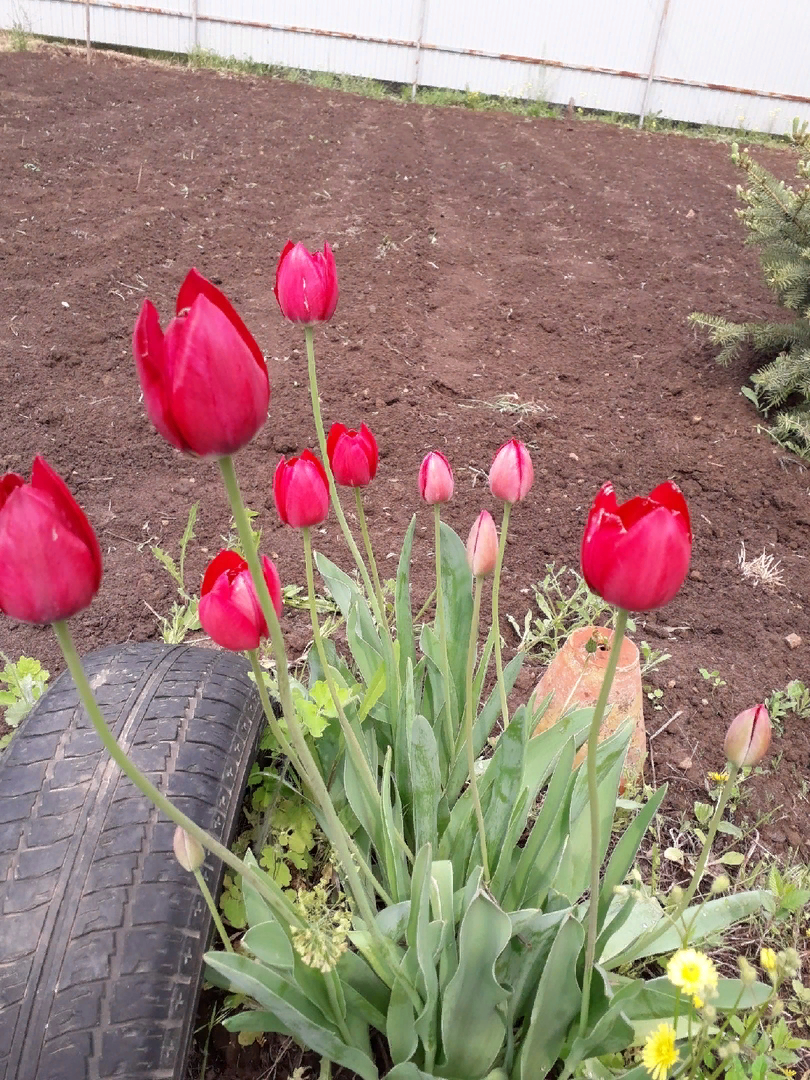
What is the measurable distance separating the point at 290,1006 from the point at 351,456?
770 mm

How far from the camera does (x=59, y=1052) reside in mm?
997

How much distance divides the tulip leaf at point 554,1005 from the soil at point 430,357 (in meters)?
0.50

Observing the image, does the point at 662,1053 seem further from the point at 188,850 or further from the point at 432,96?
the point at 432,96

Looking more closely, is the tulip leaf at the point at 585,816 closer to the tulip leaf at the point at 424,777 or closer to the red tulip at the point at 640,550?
the tulip leaf at the point at 424,777

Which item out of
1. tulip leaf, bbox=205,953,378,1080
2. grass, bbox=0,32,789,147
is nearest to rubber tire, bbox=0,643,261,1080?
tulip leaf, bbox=205,953,378,1080

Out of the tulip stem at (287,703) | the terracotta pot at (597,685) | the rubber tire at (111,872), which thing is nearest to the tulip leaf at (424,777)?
the tulip stem at (287,703)

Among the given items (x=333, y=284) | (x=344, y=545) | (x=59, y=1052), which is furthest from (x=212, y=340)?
(x=344, y=545)

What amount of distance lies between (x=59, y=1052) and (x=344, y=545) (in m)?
1.69

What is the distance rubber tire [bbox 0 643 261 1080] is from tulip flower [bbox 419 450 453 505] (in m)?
0.57

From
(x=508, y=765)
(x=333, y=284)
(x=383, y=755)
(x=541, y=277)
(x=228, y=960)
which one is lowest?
(x=383, y=755)

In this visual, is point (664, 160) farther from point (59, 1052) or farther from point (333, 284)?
point (59, 1052)

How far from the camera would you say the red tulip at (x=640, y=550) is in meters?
0.73

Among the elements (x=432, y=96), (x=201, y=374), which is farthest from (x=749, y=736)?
(x=432, y=96)

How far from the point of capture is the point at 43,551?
2.06 ft
